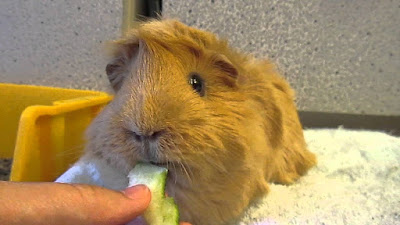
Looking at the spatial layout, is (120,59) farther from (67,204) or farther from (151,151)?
(67,204)

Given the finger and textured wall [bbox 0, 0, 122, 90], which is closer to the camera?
the finger

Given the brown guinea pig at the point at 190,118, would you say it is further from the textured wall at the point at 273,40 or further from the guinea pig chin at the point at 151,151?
the textured wall at the point at 273,40

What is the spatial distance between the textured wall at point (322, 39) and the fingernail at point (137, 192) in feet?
3.31

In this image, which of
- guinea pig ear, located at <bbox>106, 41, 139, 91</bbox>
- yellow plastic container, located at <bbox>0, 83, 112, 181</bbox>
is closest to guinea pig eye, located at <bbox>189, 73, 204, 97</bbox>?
guinea pig ear, located at <bbox>106, 41, 139, 91</bbox>

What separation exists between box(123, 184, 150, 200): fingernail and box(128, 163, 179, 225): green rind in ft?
0.04

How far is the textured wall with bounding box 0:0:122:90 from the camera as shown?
1691 millimetres

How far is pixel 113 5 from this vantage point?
5.46 feet

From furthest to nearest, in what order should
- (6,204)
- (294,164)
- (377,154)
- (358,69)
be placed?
1. (358,69)
2. (377,154)
3. (294,164)
4. (6,204)

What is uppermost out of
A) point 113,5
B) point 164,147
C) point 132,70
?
point 113,5

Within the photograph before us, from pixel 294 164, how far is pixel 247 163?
0.45 meters

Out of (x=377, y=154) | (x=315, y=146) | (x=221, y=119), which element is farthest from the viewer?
(x=315, y=146)

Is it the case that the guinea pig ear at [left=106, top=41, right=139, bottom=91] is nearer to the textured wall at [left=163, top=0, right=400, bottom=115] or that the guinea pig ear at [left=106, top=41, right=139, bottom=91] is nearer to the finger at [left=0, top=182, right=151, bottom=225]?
the finger at [left=0, top=182, right=151, bottom=225]

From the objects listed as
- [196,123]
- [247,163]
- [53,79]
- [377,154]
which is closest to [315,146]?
[377,154]

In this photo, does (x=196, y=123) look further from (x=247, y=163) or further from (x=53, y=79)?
(x=53, y=79)
